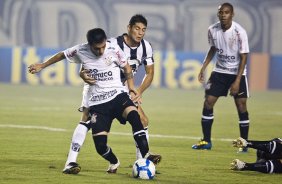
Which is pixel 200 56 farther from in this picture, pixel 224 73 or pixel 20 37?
pixel 224 73

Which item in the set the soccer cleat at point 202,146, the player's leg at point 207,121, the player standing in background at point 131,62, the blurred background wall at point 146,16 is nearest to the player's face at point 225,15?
the player's leg at point 207,121

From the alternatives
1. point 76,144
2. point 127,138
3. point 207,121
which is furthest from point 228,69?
point 76,144

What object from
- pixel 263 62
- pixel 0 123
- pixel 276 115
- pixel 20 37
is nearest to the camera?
pixel 0 123

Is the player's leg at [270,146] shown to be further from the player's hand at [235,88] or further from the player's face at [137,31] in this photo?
the player's hand at [235,88]

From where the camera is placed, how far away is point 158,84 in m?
34.2

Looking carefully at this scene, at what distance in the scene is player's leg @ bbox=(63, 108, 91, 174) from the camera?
12.2m

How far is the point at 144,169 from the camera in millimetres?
11945

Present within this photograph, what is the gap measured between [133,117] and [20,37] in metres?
31.7

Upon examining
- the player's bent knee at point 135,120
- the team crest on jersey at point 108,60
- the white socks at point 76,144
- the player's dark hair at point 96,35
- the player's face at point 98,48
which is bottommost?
the white socks at point 76,144

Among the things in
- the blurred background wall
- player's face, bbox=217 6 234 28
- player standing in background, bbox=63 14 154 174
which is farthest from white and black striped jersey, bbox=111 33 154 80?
the blurred background wall

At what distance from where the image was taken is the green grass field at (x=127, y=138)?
12.3 metres

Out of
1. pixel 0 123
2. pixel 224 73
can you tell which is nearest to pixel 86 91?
pixel 224 73

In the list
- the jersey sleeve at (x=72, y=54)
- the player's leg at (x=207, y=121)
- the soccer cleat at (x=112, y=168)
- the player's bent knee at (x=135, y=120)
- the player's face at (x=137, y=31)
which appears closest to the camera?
the player's bent knee at (x=135, y=120)

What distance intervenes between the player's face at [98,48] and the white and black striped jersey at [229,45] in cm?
431
